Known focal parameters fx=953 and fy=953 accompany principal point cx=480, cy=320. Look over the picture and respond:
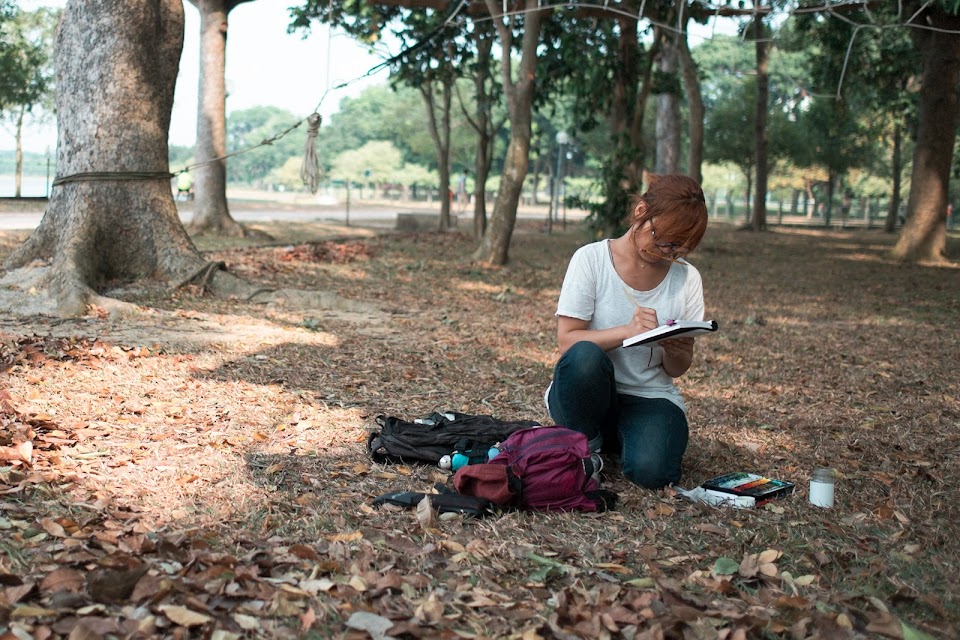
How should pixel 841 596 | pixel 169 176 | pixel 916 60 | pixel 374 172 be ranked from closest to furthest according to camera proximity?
pixel 841 596
pixel 169 176
pixel 916 60
pixel 374 172

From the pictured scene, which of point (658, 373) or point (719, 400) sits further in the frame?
point (719, 400)

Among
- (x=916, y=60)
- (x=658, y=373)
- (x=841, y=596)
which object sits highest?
(x=916, y=60)

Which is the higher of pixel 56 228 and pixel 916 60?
pixel 916 60

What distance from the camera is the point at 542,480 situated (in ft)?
11.3

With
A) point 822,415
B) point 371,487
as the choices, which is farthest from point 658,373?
point 822,415

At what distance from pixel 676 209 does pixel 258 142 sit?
82290 millimetres

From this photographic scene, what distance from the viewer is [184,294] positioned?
26.0 ft

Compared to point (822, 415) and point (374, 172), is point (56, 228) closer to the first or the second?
point (822, 415)

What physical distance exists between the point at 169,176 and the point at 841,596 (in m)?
7.09

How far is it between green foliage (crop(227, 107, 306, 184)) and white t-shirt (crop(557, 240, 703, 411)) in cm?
7400

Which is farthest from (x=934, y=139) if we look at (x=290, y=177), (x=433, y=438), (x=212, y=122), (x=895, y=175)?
(x=290, y=177)

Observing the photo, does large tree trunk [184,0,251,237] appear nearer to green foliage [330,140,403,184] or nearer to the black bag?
the black bag

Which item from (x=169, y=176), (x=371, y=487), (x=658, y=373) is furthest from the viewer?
(x=169, y=176)

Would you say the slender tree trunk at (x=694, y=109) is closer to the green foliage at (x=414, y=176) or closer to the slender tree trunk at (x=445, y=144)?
the slender tree trunk at (x=445, y=144)
